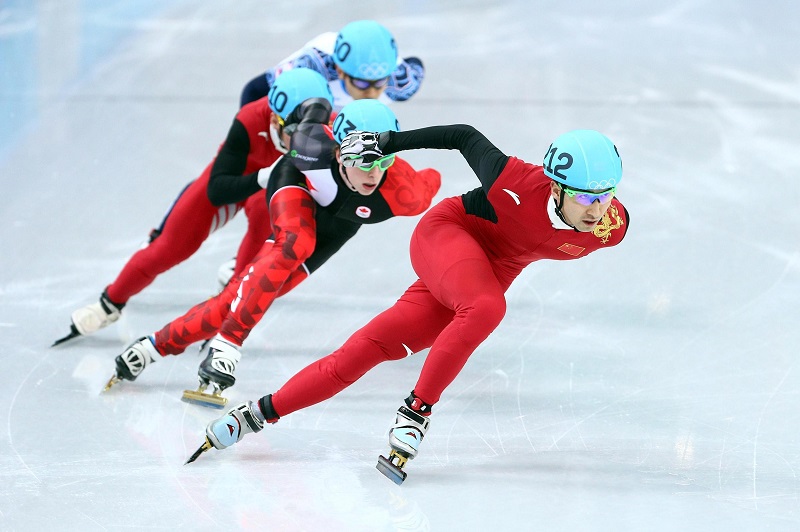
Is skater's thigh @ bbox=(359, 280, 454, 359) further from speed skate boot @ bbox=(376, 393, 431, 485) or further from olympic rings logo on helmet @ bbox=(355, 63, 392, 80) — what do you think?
olympic rings logo on helmet @ bbox=(355, 63, 392, 80)

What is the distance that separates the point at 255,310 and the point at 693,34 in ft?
20.7

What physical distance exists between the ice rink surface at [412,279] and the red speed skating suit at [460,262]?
39cm

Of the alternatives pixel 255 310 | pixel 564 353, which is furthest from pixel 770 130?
pixel 255 310

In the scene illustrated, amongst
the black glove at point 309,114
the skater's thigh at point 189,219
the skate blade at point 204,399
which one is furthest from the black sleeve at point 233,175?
the skate blade at point 204,399

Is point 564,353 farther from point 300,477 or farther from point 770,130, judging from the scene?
point 770,130

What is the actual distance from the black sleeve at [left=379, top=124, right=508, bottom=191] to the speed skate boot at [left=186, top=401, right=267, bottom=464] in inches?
45.6

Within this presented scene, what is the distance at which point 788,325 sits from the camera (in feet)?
17.6

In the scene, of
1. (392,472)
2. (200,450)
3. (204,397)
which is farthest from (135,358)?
(392,472)

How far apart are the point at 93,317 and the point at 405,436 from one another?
6.88 feet

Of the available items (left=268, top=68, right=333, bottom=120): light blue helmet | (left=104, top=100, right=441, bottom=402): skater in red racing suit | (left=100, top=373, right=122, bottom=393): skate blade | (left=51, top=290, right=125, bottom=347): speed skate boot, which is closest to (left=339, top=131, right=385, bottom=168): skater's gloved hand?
(left=104, top=100, right=441, bottom=402): skater in red racing suit

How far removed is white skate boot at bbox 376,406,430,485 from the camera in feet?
13.0

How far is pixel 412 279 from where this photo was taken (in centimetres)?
600

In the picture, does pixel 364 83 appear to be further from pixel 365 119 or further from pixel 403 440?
pixel 403 440

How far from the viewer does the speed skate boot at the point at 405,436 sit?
3.96 metres
